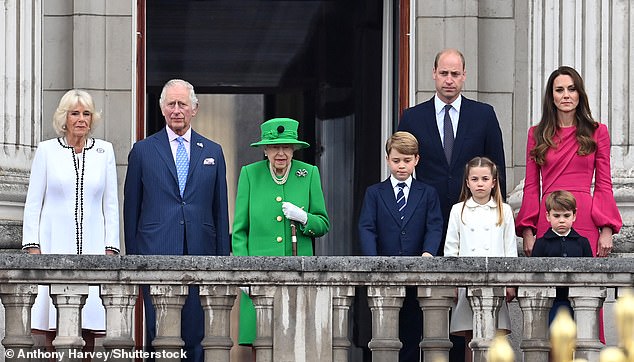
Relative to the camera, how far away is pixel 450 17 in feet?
40.8

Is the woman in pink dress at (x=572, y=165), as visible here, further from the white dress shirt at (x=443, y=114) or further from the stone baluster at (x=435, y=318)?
the stone baluster at (x=435, y=318)

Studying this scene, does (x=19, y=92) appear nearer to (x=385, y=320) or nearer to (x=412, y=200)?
(x=412, y=200)

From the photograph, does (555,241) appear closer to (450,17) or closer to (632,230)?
(632,230)

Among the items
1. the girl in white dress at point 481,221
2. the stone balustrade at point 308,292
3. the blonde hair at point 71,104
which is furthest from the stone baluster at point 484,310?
the blonde hair at point 71,104

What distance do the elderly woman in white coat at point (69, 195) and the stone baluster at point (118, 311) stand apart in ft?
2.08

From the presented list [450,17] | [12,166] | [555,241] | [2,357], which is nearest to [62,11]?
[12,166]

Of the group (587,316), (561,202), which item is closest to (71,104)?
(561,202)

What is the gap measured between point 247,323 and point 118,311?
2.66ft

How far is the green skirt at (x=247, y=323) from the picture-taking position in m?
9.30

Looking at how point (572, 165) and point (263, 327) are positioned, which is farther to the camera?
point (572, 165)

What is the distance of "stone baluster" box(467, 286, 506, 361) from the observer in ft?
29.2

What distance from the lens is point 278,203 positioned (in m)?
9.73

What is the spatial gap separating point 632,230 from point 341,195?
425cm

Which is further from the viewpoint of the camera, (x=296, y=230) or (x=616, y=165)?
(x=616, y=165)
